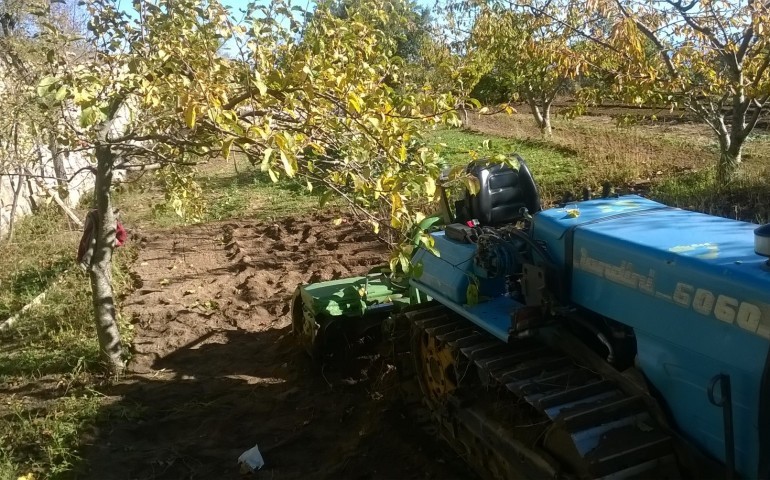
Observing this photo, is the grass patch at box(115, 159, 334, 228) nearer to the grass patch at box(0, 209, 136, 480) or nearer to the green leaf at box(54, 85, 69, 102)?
the grass patch at box(0, 209, 136, 480)

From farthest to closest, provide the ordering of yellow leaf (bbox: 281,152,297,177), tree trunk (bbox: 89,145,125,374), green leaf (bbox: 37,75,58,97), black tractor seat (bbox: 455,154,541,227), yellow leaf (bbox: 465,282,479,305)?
tree trunk (bbox: 89,145,125,374) < black tractor seat (bbox: 455,154,541,227) < yellow leaf (bbox: 465,282,479,305) < green leaf (bbox: 37,75,58,97) < yellow leaf (bbox: 281,152,297,177)

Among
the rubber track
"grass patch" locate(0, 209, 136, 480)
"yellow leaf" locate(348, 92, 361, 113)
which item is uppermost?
"yellow leaf" locate(348, 92, 361, 113)

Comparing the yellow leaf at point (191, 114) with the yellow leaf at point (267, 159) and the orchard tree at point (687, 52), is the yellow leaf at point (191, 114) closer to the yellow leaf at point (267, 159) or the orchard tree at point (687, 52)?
the yellow leaf at point (267, 159)

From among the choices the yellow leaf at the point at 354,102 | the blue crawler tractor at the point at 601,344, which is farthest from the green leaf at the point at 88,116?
the blue crawler tractor at the point at 601,344

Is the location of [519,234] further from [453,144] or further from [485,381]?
[453,144]

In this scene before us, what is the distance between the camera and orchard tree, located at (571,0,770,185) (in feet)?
23.1

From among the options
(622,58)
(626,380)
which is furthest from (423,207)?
(626,380)

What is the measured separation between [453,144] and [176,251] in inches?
403

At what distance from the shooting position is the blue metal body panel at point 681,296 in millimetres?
2355

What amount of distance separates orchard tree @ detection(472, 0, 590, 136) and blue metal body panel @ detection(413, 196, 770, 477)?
4947 mm

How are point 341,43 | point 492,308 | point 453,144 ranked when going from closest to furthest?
point 492,308 → point 341,43 → point 453,144

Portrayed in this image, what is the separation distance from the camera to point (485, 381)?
3.50 m

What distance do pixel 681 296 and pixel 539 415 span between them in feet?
3.18

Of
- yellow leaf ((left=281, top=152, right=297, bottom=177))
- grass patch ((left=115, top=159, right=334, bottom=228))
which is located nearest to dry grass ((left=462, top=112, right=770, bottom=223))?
grass patch ((left=115, top=159, right=334, bottom=228))
